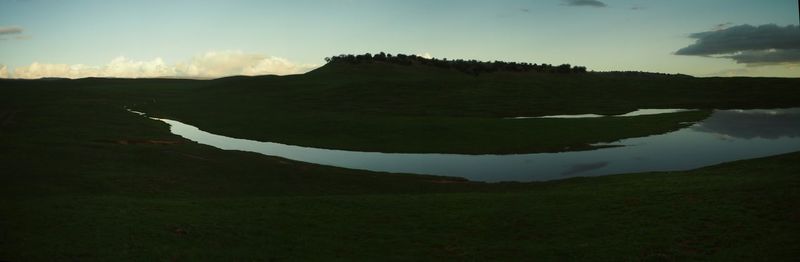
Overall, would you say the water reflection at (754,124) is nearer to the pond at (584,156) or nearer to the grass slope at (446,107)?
the pond at (584,156)

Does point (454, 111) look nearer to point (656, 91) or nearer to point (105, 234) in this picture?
point (656, 91)

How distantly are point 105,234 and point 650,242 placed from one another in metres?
26.1

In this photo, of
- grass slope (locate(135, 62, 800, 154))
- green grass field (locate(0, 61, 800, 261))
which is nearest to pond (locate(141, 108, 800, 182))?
grass slope (locate(135, 62, 800, 154))

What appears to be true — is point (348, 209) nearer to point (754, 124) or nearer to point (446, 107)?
point (754, 124)

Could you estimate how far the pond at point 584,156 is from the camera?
5919cm

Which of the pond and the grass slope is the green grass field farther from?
the pond

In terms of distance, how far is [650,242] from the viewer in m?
27.8

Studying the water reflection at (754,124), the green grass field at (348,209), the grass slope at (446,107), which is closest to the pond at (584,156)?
the water reflection at (754,124)

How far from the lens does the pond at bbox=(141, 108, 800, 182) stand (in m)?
59.2

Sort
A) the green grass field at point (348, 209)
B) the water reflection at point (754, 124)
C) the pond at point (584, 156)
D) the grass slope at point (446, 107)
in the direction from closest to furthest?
the green grass field at point (348, 209)
the pond at point (584, 156)
the grass slope at point (446, 107)
the water reflection at point (754, 124)

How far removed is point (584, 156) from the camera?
68.1 m

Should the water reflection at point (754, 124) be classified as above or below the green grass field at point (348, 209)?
above

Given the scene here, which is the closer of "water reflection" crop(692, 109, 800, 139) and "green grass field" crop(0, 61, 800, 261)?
"green grass field" crop(0, 61, 800, 261)

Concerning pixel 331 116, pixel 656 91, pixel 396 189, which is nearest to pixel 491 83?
pixel 656 91
